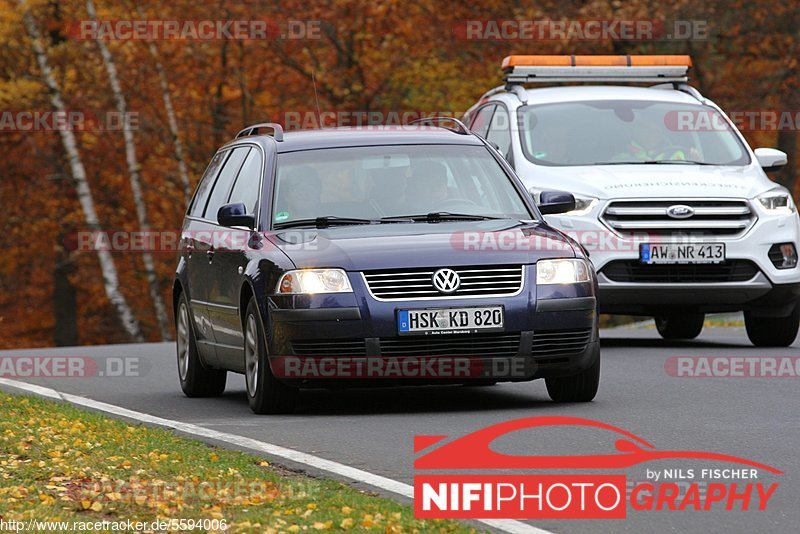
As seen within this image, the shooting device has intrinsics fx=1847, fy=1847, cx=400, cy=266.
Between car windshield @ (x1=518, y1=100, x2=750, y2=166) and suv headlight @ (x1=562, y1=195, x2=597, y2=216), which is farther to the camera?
car windshield @ (x1=518, y1=100, x2=750, y2=166)

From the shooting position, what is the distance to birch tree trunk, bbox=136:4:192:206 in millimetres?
37516

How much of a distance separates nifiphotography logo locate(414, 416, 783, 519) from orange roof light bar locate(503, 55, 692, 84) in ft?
30.8

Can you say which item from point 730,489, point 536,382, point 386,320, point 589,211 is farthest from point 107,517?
point 589,211

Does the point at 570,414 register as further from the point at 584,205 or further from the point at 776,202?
the point at 776,202

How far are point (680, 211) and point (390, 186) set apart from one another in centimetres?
393

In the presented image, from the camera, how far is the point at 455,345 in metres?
10.6

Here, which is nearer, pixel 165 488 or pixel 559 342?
pixel 165 488

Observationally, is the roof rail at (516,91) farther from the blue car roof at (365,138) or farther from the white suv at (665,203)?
the blue car roof at (365,138)

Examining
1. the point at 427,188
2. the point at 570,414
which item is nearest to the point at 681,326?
the point at 427,188

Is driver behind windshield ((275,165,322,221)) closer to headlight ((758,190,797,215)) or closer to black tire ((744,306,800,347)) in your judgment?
headlight ((758,190,797,215))

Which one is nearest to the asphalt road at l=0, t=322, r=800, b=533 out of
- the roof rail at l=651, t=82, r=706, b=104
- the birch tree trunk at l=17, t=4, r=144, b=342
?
the roof rail at l=651, t=82, r=706, b=104

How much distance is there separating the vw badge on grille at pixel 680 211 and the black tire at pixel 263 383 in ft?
15.9

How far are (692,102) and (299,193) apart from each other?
6463 millimetres

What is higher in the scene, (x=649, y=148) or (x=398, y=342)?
(x=649, y=148)
